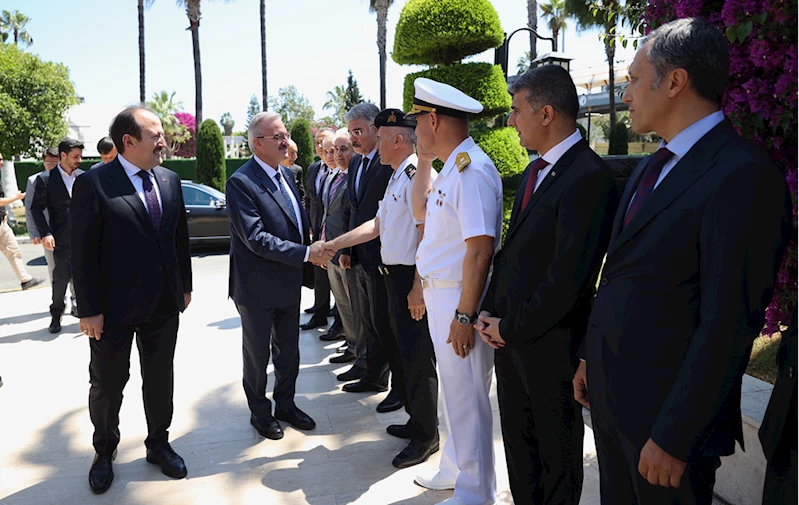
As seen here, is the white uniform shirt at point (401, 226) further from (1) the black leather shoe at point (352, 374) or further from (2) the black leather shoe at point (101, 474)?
(2) the black leather shoe at point (101, 474)

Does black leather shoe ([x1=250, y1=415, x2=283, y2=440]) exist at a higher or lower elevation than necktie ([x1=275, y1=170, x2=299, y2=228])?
lower

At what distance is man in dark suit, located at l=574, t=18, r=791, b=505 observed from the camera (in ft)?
4.99

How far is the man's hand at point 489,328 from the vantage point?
8.09 ft

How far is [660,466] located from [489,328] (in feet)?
3.19

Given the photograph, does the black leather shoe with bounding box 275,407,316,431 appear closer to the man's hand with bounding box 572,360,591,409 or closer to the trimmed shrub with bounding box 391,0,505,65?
the man's hand with bounding box 572,360,591,409

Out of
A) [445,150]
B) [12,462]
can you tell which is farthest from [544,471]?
[12,462]

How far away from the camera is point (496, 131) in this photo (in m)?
8.20

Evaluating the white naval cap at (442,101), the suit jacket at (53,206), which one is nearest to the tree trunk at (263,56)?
the suit jacket at (53,206)

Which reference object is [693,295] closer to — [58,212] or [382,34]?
[58,212]

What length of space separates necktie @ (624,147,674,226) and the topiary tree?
22.0 m

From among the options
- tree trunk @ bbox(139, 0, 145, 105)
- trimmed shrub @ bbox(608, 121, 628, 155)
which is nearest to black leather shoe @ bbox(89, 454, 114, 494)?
trimmed shrub @ bbox(608, 121, 628, 155)

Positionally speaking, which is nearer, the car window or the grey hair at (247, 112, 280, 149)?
the grey hair at (247, 112, 280, 149)

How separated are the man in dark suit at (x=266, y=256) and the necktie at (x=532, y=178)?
163 centimetres

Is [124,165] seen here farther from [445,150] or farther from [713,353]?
[713,353]
